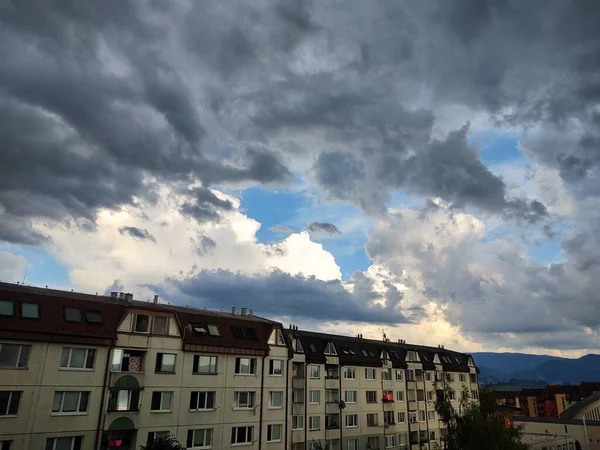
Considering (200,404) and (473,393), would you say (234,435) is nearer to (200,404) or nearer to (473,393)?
(200,404)

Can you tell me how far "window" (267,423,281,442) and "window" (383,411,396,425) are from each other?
2535cm

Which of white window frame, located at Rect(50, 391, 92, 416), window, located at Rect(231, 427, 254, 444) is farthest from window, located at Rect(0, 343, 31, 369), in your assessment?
window, located at Rect(231, 427, 254, 444)

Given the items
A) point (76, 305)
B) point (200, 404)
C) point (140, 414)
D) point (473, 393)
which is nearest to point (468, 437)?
point (200, 404)

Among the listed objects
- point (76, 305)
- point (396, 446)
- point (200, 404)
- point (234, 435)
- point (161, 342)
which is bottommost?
Result: point (396, 446)

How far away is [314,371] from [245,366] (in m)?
15.1

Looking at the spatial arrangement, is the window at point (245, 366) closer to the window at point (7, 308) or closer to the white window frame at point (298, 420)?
the white window frame at point (298, 420)

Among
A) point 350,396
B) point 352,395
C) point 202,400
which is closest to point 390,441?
point 352,395

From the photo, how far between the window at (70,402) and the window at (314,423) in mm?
31901

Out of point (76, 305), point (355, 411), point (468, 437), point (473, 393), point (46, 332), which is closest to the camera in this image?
point (46, 332)

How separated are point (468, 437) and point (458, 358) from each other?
52602 millimetres

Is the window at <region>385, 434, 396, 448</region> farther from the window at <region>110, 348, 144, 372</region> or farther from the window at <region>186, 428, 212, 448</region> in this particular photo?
the window at <region>110, 348, 144, 372</region>

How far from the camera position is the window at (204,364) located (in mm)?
47069

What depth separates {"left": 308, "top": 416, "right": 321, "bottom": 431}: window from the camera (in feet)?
198

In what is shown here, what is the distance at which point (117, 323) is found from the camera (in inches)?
1654
